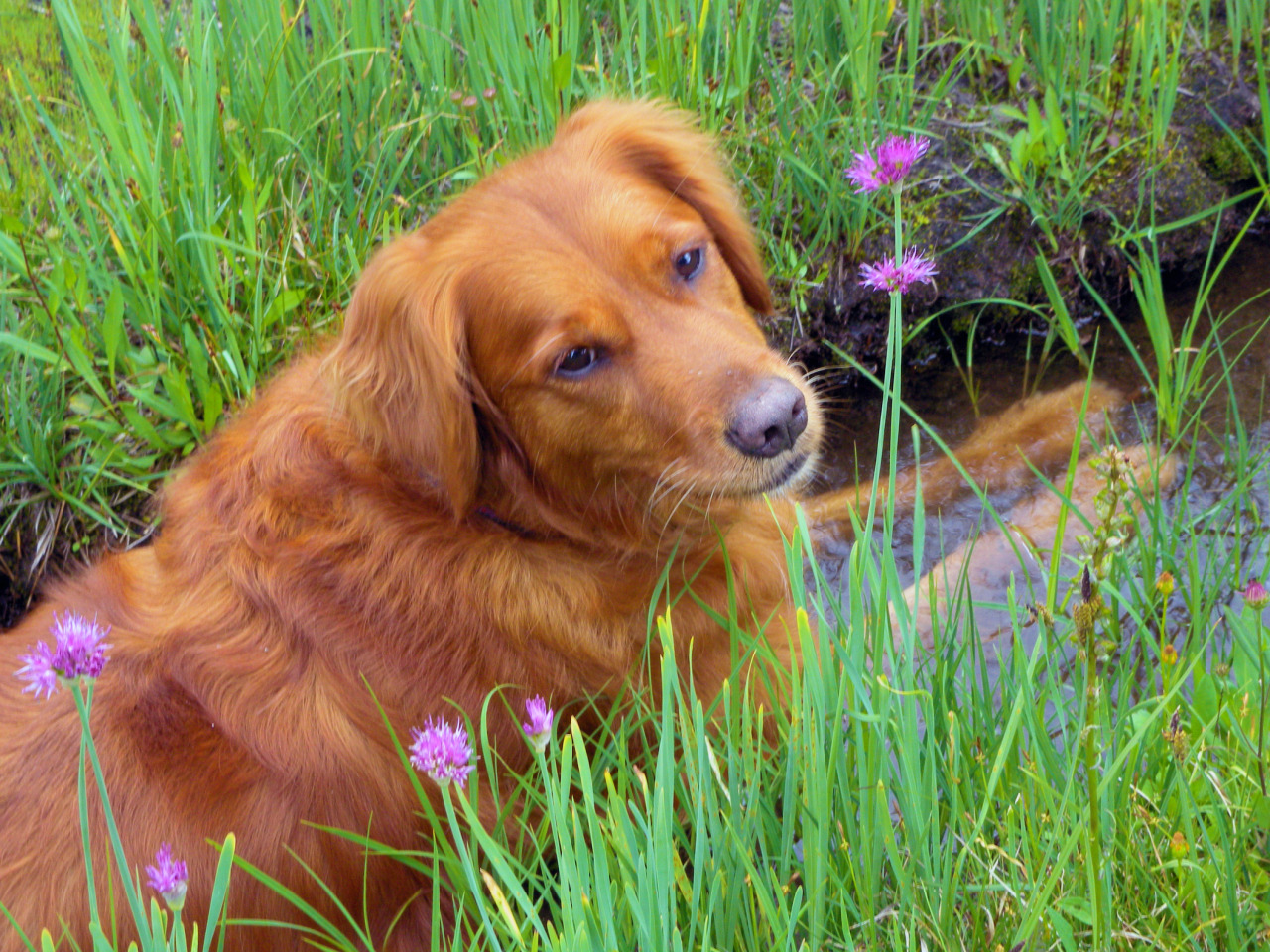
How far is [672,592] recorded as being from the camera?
6.82ft

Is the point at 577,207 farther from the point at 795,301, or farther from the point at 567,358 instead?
the point at 795,301

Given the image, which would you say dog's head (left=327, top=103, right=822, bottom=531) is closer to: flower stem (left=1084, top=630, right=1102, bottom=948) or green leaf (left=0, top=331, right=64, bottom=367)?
flower stem (left=1084, top=630, right=1102, bottom=948)

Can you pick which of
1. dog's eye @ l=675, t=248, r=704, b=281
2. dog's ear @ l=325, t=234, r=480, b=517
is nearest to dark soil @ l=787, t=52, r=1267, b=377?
dog's eye @ l=675, t=248, r=704, b=281

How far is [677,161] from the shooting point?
7.39 feet

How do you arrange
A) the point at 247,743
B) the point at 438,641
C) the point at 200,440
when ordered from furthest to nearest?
the point at 200,440
the point at 438,641
the point at 247,743

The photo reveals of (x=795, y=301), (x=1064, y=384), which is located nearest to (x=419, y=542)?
(x=795, y=301)

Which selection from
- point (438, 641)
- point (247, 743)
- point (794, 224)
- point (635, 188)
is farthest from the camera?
point (794, 224)

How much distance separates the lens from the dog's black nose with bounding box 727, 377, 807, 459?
1.79 meters

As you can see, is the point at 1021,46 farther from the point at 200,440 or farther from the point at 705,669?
the point at 200,440

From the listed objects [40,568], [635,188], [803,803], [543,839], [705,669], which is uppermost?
[635,188]

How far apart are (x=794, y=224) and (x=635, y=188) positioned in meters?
1.41

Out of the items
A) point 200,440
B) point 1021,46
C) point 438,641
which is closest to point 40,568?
point 200,440

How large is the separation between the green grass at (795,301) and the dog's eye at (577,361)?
A: 18.3 inches

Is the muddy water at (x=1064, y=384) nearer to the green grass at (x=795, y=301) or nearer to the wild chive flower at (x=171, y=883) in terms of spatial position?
the green grass at (x=795, y=301)
